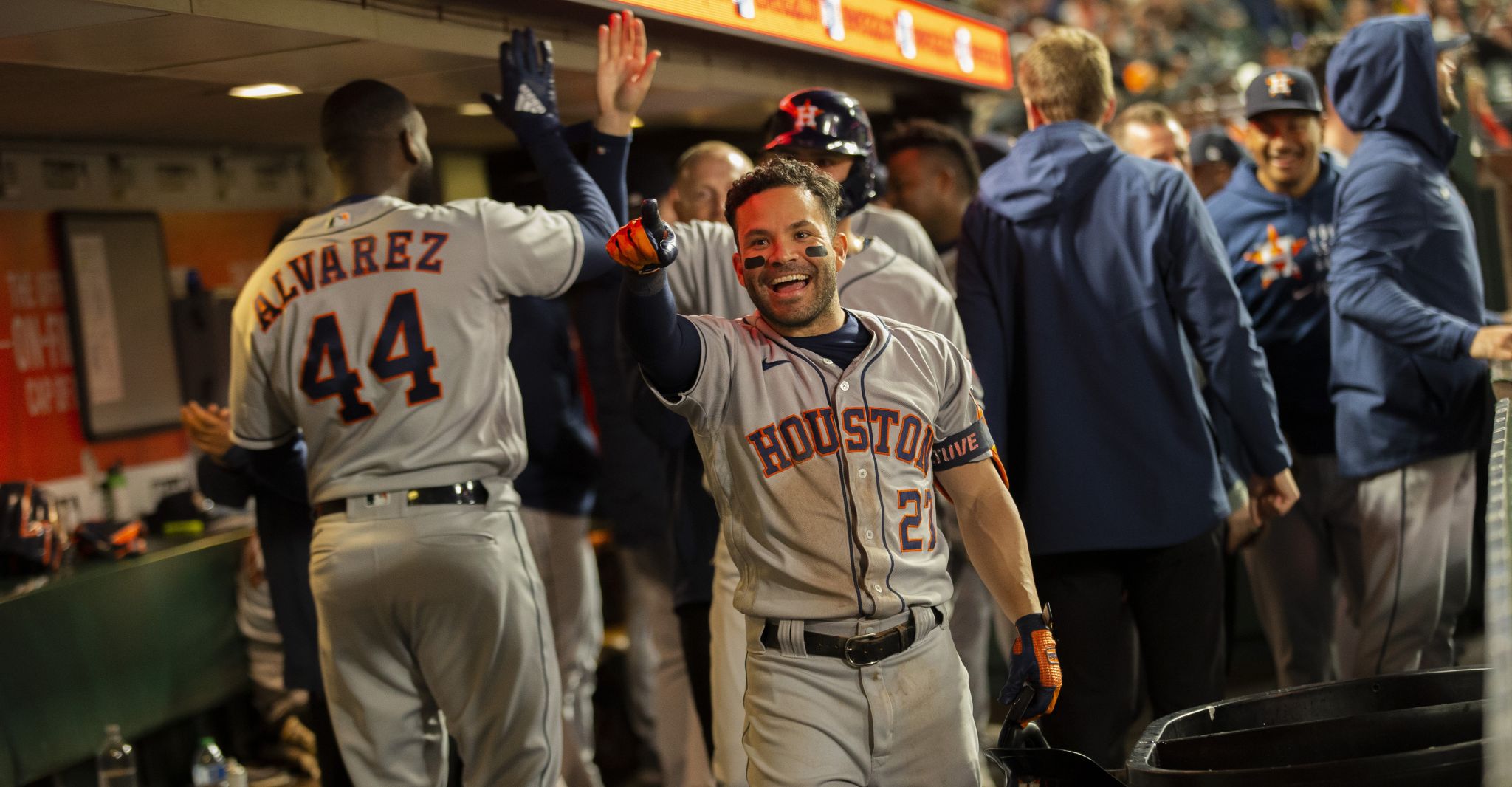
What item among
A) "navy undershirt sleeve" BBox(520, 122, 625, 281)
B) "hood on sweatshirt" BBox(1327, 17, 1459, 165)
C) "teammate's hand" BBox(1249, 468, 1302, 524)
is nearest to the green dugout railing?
"navy undershirt sleeve" BBox(520, 122, 625, 281)

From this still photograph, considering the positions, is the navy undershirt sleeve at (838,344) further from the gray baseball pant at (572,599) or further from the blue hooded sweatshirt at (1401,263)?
the gray baseball pant at (572,599)

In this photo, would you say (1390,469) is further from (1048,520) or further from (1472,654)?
(1472,654)

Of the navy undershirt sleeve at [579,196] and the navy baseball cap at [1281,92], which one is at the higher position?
the navy baseball cap at [1281,92]

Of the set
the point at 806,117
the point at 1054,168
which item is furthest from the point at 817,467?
the point at 1054,168

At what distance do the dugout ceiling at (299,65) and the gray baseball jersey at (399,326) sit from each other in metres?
0.43

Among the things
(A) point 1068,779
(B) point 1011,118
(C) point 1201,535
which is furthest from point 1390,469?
(B) point 1011,118

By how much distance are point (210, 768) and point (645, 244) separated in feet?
11.5

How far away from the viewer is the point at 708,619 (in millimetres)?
3930

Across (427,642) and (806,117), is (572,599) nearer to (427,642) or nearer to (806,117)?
(427,642)

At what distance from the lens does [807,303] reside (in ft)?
7.80

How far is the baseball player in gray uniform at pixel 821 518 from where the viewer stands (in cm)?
233

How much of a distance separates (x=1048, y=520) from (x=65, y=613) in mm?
2976

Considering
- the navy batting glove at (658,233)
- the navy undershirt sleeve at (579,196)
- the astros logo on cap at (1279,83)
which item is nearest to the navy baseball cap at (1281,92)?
the astros logo on cap at (1279,83)

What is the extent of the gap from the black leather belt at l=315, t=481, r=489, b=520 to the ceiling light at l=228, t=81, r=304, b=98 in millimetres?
1291
